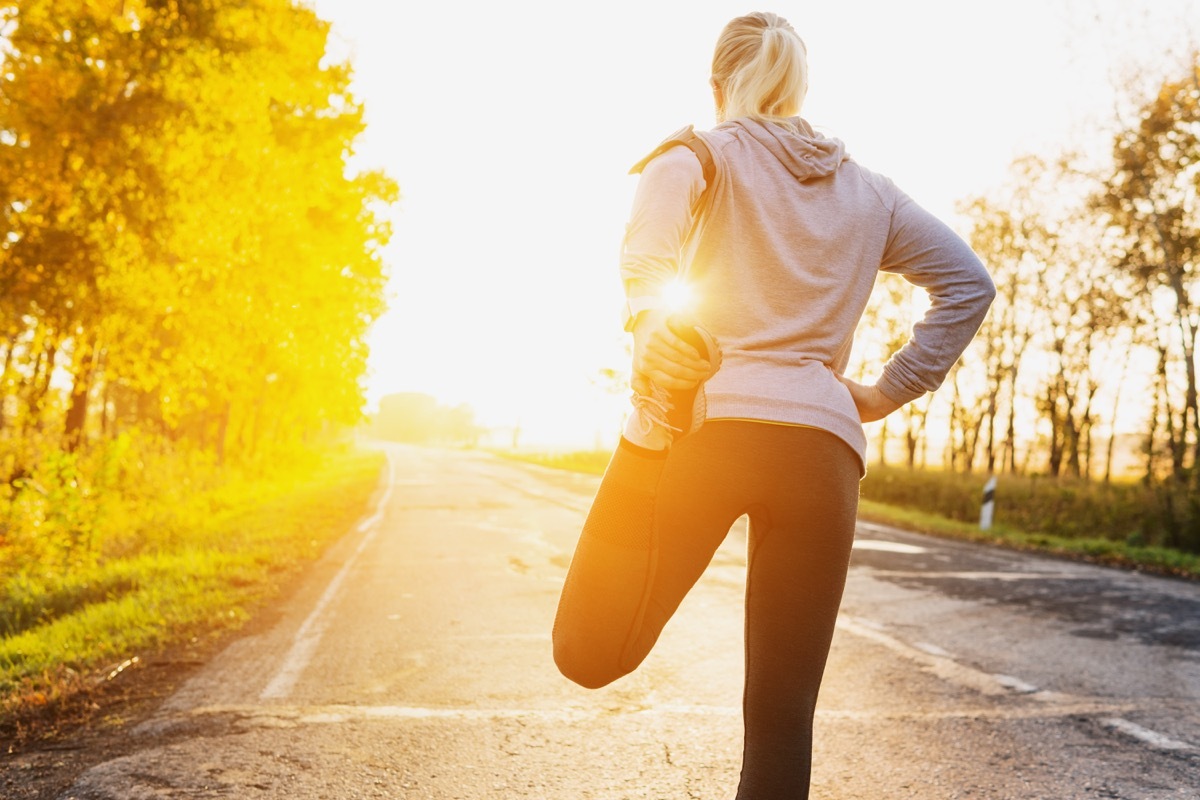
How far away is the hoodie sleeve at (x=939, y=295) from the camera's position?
75.8 inches

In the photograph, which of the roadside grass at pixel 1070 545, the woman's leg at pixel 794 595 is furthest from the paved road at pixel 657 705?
the roadside grass at pixel 1070 545

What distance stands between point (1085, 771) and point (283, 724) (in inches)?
127

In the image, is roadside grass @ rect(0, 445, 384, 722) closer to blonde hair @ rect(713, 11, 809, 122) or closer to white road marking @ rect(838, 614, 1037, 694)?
blonde hair @ rect(713, 11, 809, 122)

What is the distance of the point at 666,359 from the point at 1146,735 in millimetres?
3537

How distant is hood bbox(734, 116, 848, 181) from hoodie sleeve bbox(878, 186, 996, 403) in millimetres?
223

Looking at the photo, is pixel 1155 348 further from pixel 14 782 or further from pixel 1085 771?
pixel 14 782

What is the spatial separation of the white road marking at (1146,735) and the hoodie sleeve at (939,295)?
2.71 meters

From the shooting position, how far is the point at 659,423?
5.21 ft

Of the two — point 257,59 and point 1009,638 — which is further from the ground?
point 257,59

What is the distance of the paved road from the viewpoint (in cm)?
311

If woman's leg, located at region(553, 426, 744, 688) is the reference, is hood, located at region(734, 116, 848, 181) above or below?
above

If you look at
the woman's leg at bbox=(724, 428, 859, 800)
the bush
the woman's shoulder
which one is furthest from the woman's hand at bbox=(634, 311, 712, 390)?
the bush

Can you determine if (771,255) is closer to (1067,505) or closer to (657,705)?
(657,705)

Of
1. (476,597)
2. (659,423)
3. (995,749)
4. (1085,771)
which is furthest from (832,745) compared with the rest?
(476,597)
